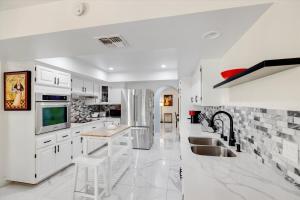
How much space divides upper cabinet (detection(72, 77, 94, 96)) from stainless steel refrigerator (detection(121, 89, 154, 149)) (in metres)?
1.01

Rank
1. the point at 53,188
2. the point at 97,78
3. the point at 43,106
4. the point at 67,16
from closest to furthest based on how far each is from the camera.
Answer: the point at 67,16 < the point at 53,188 < the point at 43,106 < the point at 97,78

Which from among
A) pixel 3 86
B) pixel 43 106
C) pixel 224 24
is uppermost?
pixel 224 24

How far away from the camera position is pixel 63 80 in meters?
3.20

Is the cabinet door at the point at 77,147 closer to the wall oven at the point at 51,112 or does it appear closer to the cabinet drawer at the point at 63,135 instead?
the cabinet drawer at the point at 63,135

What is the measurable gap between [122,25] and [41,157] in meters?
2.69

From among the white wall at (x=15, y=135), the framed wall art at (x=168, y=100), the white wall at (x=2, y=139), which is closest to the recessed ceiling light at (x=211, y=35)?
the white wall at (x=15, y=135)

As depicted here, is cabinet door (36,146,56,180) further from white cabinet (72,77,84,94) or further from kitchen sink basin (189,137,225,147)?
kitchen sink basin (189,137,225,147)

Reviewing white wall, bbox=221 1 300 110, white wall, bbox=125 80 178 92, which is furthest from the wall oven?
white wall, bbox=221 1 300 110

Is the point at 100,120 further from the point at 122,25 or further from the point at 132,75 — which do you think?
the point at 122,25

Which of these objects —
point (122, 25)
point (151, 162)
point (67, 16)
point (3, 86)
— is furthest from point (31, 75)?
point (151, 162)

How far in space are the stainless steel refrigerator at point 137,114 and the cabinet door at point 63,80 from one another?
1.68 meters

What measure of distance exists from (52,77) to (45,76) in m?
0.15

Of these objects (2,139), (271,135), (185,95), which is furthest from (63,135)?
(271,135)

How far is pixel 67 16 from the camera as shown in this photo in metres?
1.42
